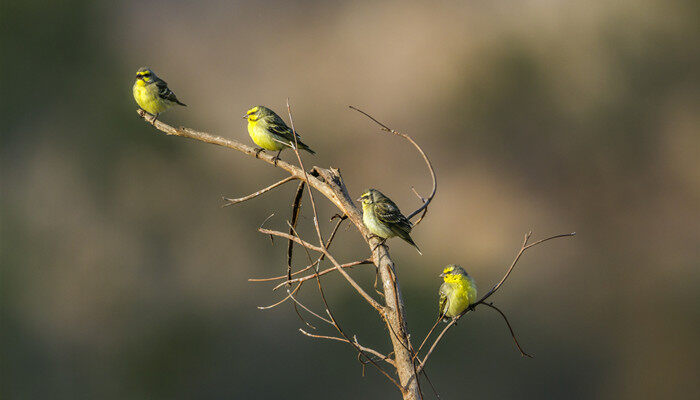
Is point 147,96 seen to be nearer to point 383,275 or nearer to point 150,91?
point 150,91

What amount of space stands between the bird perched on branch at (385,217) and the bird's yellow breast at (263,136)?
0.93 m

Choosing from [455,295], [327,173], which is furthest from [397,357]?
[455,295]

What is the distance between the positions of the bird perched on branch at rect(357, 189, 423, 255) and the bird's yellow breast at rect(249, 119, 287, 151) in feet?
3.05

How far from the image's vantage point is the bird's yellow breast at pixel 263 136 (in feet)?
14.3

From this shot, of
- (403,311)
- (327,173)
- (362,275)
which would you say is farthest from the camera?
(362,275)

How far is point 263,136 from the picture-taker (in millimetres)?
4422

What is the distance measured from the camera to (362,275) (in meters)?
9.54

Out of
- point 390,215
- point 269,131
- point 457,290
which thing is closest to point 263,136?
point 269,131

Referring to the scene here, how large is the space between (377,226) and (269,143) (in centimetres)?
137

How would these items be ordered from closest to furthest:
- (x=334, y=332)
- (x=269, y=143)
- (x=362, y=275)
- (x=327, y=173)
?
1. (x=327, y=173)
2. (x=269, y=143)
3. (x=334, y=332)
4. (x=362, y=275)

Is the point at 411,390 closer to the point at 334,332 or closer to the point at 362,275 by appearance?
the point at 334,332

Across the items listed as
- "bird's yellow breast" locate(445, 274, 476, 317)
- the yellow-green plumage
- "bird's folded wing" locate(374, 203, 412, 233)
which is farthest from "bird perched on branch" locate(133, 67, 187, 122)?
"bird's yellow breast" locate(445, 274, 476, 317)

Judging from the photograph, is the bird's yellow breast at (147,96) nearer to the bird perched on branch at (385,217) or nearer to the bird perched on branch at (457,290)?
the bird perched on branch at (385,217)

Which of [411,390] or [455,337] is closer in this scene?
[411,390]
